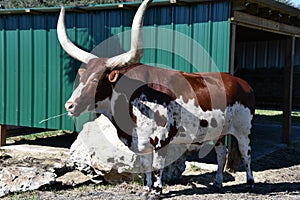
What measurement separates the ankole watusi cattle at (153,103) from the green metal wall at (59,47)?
60.2 inches

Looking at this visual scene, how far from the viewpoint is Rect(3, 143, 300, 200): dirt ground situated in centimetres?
544

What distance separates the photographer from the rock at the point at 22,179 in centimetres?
539

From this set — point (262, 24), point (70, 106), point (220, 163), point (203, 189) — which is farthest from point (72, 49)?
point (262, 24)

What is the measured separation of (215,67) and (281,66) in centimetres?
934

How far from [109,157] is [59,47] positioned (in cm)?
343

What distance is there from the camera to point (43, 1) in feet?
94.1

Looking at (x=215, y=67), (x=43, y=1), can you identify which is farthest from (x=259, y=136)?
(x=43, y=1)

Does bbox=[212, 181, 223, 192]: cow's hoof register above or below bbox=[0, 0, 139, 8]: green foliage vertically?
below

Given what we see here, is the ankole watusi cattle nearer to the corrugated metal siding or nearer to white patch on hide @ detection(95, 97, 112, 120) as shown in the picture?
white patch on hide @ detection(95, 97, 112, 120)

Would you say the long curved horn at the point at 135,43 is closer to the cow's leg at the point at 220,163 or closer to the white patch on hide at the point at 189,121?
the white patch on hide at the point at 189,121

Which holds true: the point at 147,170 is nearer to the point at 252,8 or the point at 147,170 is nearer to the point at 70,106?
the point at 70,106

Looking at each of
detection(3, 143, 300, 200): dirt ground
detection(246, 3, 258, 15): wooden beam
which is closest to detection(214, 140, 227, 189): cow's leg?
detection(3, 143, 300, 200): dirt ground

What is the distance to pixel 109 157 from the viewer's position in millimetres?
5906

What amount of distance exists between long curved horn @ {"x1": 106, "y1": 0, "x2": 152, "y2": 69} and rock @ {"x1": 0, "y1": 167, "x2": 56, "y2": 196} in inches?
78.2
